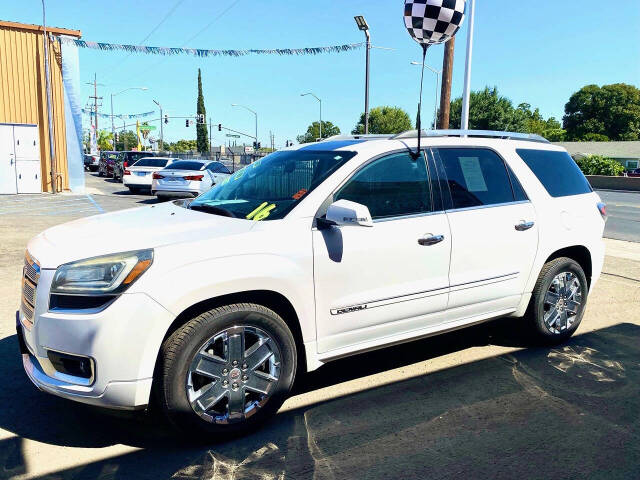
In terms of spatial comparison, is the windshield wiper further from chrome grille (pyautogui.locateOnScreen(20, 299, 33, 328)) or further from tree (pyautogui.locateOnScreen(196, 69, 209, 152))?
tree (pyautogui.locateOnScreen(196, 69, 209, 152))

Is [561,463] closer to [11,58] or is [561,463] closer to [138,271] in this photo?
[138,271]

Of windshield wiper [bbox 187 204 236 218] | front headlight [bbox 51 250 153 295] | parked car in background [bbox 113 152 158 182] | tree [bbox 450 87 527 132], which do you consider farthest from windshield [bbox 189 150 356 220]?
tree [bbox 450 87 527 132]

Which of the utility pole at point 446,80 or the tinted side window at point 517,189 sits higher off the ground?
the utility pole at point 446,80

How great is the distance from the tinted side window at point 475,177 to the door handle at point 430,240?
34 cm

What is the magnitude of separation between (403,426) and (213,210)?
187 centimetres

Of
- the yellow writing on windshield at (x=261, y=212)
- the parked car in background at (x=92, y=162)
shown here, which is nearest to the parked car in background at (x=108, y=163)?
the parked car in background at (x=92, y=162)

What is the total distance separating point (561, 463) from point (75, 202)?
55.1 ft

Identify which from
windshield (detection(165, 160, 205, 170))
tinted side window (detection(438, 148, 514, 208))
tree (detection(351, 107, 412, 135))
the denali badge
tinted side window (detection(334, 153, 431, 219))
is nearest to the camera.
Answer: the denali badge

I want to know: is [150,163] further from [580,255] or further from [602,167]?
[602,167]

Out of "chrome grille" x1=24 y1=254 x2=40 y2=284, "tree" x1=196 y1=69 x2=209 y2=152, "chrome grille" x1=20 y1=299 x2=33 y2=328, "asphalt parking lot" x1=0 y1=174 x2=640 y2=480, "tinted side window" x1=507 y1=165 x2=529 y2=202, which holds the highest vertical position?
"tree" x1=196 y1=69 x2=209 y2=152

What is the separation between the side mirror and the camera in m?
3.18

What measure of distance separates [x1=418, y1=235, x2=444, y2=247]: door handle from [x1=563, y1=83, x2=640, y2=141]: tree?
87268mm

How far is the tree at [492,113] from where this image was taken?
197 ft

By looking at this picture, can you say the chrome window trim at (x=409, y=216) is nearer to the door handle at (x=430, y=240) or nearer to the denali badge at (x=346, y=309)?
the door handle at (x=430, y=240)
